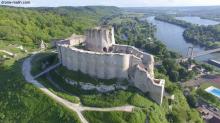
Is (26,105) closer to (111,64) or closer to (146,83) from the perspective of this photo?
(111,64)

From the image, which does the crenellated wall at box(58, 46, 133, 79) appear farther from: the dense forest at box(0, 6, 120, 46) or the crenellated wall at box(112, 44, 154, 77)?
the dense forest at box(0, 6, 120, 46)

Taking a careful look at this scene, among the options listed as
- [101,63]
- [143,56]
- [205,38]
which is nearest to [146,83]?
[143,56]

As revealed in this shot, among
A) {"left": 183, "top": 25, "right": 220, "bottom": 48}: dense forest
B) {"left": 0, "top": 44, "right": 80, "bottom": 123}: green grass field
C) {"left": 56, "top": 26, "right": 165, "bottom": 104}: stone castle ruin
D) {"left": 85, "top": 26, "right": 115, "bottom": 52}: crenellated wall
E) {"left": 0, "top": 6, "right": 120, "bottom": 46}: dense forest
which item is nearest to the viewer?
{"left": 0, "top": 44, "right": 80, "bottom": 123}: green grass field

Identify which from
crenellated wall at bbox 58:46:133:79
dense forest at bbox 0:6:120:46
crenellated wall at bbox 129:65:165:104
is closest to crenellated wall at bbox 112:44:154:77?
crenellated wall at bbox 129:65:165:104

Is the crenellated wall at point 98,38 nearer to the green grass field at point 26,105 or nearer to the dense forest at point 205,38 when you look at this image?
the green grass field at point 26,105

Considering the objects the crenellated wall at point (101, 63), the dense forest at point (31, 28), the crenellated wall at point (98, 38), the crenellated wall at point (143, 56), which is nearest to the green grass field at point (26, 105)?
the crenellated wall at point (101, 63)

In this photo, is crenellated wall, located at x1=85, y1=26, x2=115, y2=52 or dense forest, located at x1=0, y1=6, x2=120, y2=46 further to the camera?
dense forest, located at x1=0, y1=6, x2=120, y2=46

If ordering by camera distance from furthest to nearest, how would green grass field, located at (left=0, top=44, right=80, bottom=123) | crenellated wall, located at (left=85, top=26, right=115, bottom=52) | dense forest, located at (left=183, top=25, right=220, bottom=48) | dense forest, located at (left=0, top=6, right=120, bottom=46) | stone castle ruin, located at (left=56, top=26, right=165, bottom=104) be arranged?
dense forest, located at (left=183, top=25, right=220, bottom=48), dense forest, located at (left=0, top=6, right=120, bottom=46), crenellated wall, located at (left=85, top=26, right=115, bottom=52), stone castle ruin, located at (left=56, top=26, right=165, bottom=104), green grass field, located at (left=0, top=44, right=80, bottom=123)

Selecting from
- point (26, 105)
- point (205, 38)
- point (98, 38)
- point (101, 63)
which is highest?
point (98, 38)

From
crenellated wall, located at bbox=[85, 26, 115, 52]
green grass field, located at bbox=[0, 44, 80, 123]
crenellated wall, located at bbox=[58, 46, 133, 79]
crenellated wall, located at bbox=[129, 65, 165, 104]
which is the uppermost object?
crenellated wall, located at bbox=[85, 26, 115, 52]

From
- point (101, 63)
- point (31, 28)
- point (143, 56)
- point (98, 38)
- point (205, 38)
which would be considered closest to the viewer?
point (101, 63)

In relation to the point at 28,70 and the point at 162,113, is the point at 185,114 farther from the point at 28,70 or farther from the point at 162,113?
the point at 28,70
